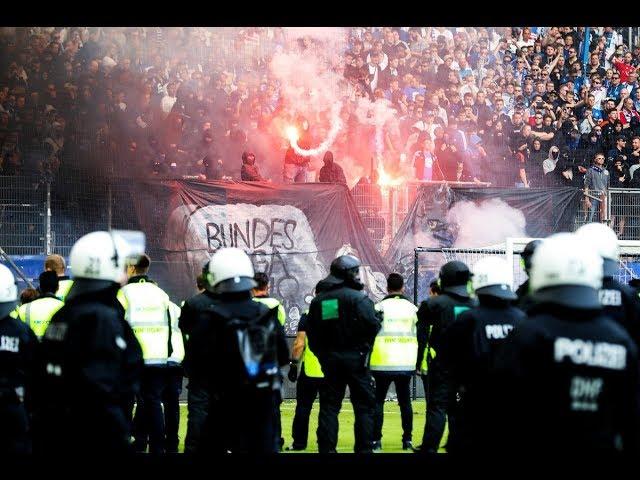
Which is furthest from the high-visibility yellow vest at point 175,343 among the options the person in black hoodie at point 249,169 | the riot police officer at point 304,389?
the person in black hoodie at point 249,169

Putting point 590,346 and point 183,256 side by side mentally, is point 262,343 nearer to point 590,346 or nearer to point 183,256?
point 590,346

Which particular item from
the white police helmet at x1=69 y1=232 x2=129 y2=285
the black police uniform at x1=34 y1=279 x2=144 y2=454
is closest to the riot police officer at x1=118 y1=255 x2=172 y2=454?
Answer: the white police helmet at x1=69 y1=232 x2=129 y2=285

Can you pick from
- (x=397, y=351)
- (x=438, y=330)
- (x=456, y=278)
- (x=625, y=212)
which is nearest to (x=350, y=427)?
(x=397, y=351)

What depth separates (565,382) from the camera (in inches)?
180

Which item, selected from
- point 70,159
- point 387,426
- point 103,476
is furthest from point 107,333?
point 70,159

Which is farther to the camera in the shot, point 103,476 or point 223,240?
point 223,240

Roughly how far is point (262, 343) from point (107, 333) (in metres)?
1.21

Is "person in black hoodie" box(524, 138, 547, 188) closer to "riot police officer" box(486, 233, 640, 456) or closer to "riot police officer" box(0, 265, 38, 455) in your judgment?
"riot police officer" box(0, 265, 38, 455)

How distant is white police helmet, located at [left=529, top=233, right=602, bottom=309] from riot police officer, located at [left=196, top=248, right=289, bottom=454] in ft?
8.48

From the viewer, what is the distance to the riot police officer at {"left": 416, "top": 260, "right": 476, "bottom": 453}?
1059cm

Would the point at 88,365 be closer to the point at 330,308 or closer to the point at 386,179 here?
the point at 330,308

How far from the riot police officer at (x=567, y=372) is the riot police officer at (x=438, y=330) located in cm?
567

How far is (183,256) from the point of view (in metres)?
21.9

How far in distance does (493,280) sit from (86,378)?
320 centimetres
